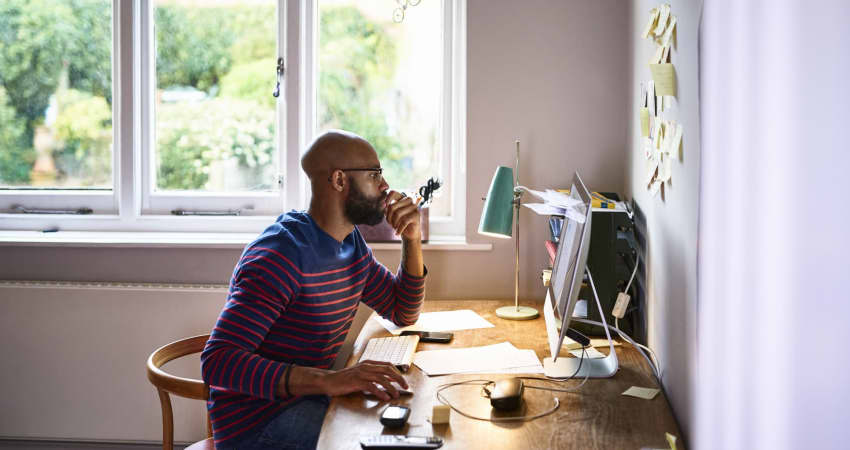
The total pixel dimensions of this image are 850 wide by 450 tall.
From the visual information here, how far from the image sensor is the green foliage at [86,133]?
2953 mm

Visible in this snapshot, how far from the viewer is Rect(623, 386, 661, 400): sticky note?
1.40 meters

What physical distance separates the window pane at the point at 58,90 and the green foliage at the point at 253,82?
53cm

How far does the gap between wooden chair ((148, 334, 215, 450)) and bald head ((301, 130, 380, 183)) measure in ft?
1.99

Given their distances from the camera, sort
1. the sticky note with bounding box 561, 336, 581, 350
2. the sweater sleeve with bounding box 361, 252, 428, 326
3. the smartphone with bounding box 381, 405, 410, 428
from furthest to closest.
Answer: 1. the sweater sleeve with bounding box 361, 252, 428, 326
2. the sticky note with bounding box 561, 336, 581, 350
3. the smartphone with bounding box 381, 405, 410, 428

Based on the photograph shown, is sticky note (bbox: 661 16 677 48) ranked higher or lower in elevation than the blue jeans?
higher

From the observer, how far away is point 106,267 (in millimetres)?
2715

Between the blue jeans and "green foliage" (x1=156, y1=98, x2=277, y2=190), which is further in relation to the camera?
"green foliage" (x1=156, y1=98, x2=277, y2=190)

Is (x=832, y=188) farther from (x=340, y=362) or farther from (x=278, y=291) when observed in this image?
(x=340, y=362)

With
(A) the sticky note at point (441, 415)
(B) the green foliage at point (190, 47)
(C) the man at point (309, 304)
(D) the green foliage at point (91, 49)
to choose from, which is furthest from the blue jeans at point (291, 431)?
(D) the green foliage at point (91, 49)

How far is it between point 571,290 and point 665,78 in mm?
507

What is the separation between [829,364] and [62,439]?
9.47 feet

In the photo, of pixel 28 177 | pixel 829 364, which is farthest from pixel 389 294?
pixel 28 177

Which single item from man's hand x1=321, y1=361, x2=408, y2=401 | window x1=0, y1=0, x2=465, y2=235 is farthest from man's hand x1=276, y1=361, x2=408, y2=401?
window x1=0, y1=0, x2=465, y2=235

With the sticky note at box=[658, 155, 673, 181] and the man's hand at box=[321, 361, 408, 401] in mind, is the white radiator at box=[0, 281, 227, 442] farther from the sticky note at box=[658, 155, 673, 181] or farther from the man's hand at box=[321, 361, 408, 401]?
the sticky note at box=[658, 155, 673, 181]
